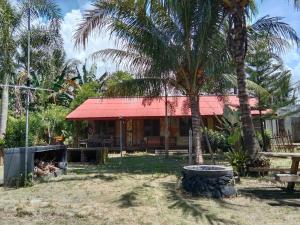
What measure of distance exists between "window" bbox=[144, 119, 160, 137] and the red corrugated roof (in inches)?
34.6

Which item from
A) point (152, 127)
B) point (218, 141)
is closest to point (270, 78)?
point (218, 141)

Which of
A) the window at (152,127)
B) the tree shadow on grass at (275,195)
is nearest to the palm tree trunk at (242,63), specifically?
the tree shadow on grass at (275,195)

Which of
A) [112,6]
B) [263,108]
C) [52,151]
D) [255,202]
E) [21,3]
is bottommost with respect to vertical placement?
[255,202]

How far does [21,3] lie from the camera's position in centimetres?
1778

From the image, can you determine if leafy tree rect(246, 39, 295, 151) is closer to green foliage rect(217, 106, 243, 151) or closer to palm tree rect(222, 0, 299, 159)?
green foliage rect(217, 106, 243, 151)

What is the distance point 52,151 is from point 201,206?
20.9 ft

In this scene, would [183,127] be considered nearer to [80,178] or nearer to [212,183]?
[80,178]

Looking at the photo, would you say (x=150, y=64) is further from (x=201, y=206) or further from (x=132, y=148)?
(x=132, y=148)

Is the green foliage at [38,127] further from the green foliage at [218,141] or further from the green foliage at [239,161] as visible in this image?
the green foliage at [218,141]

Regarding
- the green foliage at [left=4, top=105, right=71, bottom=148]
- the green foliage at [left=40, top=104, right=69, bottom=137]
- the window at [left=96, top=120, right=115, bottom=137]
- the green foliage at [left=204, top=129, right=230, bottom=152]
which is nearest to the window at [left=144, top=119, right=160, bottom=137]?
the window at [left=96, top=120, right=115, bottom=137]

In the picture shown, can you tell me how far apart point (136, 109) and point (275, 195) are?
17014mm

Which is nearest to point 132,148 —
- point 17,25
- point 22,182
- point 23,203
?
point 17,25

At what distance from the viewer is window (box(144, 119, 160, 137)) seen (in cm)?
2553

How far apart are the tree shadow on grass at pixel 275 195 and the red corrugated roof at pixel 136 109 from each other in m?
12.8
